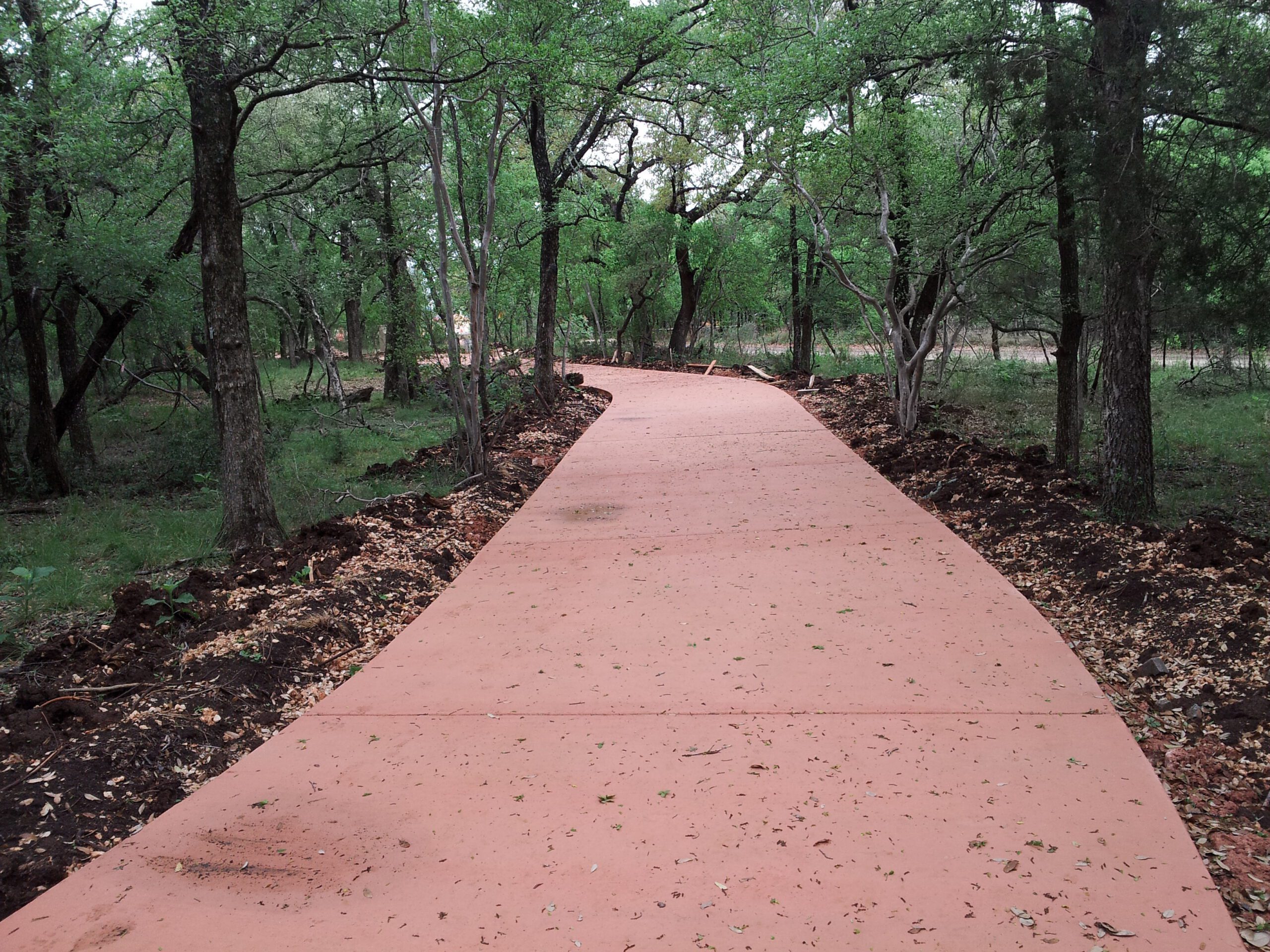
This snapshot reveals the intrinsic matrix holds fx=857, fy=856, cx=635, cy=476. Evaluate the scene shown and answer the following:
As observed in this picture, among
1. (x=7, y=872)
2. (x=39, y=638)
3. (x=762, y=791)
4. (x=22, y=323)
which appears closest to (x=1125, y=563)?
(x=762, y=791)

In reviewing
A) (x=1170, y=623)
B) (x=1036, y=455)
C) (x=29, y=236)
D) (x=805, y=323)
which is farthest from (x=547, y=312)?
(x=1170, y=623)

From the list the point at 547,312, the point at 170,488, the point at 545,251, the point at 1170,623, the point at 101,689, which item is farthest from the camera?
the point at 547,312

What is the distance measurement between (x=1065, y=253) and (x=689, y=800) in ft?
22.3

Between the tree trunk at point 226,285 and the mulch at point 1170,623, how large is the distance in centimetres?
541

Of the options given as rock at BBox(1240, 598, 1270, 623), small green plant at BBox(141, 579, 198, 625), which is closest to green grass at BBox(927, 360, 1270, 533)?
rock at BBox(1240, 598, 1270, 623)

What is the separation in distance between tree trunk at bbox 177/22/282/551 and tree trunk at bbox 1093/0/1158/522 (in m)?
5.87

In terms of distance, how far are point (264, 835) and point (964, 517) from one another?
5802 mm

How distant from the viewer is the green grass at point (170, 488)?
6316 millimetres

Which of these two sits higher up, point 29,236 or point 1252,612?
point 29,236

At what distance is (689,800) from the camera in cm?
318

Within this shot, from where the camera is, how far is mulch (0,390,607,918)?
3119 mm

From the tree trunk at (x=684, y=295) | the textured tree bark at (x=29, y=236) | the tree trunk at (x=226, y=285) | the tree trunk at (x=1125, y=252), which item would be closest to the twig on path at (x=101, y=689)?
the tree trunk at (x=226, y=285)

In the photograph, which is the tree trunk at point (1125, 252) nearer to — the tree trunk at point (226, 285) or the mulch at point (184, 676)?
the mulch at point (184, 676)

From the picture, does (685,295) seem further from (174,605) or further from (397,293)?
(174,605)
